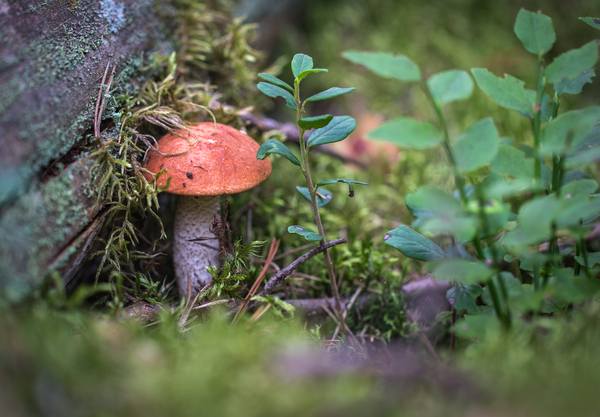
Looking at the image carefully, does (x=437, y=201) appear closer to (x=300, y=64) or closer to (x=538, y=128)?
(x=538, y=128)

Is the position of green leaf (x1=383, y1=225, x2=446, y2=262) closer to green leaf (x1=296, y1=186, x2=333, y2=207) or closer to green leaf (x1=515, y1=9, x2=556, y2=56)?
green leaf (x1=296, y1=186, x2=333, y2=207)

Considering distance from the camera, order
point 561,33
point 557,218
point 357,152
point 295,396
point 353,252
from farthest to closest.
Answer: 1. point 561,33
2. point 357,152
3. point 353,252
4. point 557,218
5. point 295,396

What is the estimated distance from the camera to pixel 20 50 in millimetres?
1167

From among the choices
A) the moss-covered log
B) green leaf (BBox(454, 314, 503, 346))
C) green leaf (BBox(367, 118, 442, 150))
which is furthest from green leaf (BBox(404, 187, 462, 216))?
the moss-covered log

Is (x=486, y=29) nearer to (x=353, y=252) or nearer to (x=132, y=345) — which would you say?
(x=353, y=252)

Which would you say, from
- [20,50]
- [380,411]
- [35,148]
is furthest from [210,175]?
[380,411]

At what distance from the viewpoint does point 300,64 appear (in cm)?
133

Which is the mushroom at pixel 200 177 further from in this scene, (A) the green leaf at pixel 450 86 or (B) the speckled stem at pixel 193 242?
(A) the green leaf at pixel 450 86

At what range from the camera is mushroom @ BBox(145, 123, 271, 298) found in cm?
144

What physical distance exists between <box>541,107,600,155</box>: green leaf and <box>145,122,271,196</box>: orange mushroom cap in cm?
100

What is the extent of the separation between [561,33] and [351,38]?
2.09 metres

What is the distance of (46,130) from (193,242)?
762mm

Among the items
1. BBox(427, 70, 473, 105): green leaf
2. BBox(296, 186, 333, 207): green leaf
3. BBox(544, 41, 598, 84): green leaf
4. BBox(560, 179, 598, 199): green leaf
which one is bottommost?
BBox(560, 179, 598, 199): green leaf

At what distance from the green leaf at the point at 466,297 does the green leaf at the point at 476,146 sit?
0.58m
